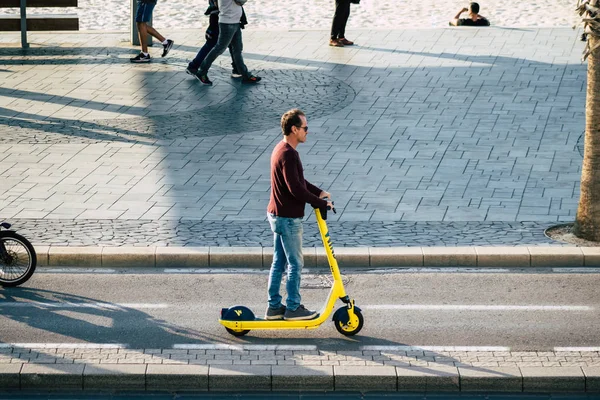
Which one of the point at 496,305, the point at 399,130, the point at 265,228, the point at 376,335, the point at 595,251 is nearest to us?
the point at 376,335

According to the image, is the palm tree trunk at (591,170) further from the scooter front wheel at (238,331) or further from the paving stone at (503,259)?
the scooter front wheel at (238,331)

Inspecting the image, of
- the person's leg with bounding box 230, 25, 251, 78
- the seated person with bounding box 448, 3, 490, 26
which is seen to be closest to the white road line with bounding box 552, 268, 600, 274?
the person's leg with bounding box 230, 25, 251, 78

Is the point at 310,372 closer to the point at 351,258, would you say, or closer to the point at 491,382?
the point at 491,382

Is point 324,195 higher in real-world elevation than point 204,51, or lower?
higher

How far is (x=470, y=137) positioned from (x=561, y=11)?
1388 centimetres

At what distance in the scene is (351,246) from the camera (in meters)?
10.5

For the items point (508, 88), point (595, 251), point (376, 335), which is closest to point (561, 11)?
point (508, 88)

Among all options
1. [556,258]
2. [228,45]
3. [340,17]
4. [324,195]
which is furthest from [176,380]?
[340,17]

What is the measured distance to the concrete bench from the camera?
21156 mm

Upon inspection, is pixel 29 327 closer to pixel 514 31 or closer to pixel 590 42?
pixel 590 42

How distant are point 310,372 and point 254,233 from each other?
3367 millimetres

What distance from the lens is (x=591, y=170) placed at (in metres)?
10.9

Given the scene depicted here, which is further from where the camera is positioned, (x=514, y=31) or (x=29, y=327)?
(x=514, y=31)

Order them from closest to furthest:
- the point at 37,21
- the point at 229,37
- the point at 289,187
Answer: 1. the point at 289,187
2. the point at 229,37
3. the point at 37,21
